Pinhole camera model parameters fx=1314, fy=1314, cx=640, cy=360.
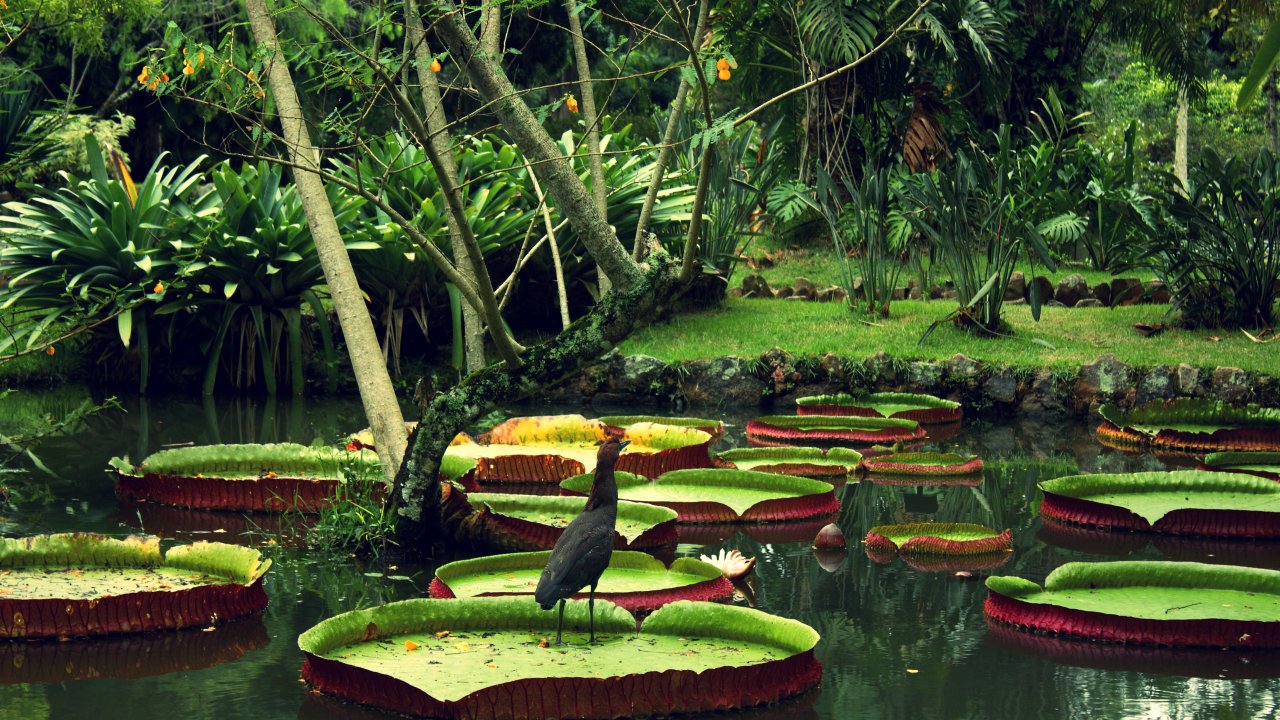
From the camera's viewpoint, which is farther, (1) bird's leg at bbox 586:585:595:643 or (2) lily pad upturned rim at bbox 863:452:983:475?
(2) lily pad upturned rim at bbox 863:452:983:475

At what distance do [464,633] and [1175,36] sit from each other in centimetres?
1515

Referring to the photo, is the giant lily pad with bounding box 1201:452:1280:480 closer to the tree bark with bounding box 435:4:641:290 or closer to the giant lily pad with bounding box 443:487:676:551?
the giant lily pad with bounding box 443:487:676:551

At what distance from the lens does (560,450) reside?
8.12 meters

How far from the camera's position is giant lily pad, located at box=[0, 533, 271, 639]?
4535 millimetres

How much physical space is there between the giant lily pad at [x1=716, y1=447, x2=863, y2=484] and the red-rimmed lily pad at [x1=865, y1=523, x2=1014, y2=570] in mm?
1394

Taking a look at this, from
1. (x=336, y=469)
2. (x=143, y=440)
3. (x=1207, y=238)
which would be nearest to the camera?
(x=336, y=469)

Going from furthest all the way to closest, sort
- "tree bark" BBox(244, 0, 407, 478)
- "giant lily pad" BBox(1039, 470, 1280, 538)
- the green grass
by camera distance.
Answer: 1. the green grass
2. "giant lily pad" BBox(1039, 470, 1280, 538)
3. "tree bark" BBox(244, 0, 407, 478)

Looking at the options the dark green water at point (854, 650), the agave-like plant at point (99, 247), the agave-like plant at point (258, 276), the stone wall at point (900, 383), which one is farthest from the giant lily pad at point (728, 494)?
the agave-like plant at point (99, 247)

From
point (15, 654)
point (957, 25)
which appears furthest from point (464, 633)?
point (957, 25)

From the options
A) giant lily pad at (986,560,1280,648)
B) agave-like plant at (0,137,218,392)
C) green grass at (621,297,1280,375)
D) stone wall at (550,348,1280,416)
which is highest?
agave-like plant at (0,137,218,392)

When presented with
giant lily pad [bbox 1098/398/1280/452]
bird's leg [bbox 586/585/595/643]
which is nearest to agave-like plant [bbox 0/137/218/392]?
giant lily pad [bbox 1098/398/1280/452]

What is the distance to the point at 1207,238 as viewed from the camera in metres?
10.9

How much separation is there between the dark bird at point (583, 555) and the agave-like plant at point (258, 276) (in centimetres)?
744

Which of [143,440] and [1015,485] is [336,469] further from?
[1015,485]
